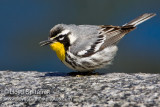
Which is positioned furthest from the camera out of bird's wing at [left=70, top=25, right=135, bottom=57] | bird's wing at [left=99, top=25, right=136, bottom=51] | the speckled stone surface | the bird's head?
bird's wing at [left=99, top=25, right=136, bottom=51]

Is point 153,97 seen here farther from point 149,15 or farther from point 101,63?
point 149,15

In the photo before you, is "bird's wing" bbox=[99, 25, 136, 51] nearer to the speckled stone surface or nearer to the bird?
the bird

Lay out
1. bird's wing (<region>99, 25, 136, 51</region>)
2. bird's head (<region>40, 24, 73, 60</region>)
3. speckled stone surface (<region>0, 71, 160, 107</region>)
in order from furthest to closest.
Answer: bird's wing (<region>99, 25, 136, 51</region>), bird's head (<region>40, 24, 73, 60</region>), speckled stone surface (<region>0, 71, 160, 107</region>)

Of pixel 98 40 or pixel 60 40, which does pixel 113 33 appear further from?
pixel 60 40

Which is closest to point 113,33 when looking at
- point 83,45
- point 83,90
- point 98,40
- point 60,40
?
point 98,40

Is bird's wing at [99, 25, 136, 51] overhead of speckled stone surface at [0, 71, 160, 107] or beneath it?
overhead

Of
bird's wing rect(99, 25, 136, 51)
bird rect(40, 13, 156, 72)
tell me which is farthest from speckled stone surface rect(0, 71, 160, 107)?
bird's wing rect(99, 25, 136, 51)

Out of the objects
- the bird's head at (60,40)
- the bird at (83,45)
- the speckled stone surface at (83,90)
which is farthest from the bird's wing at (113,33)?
the speckled stone surface at (83,90)

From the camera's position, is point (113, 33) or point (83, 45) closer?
point (83, 45)
